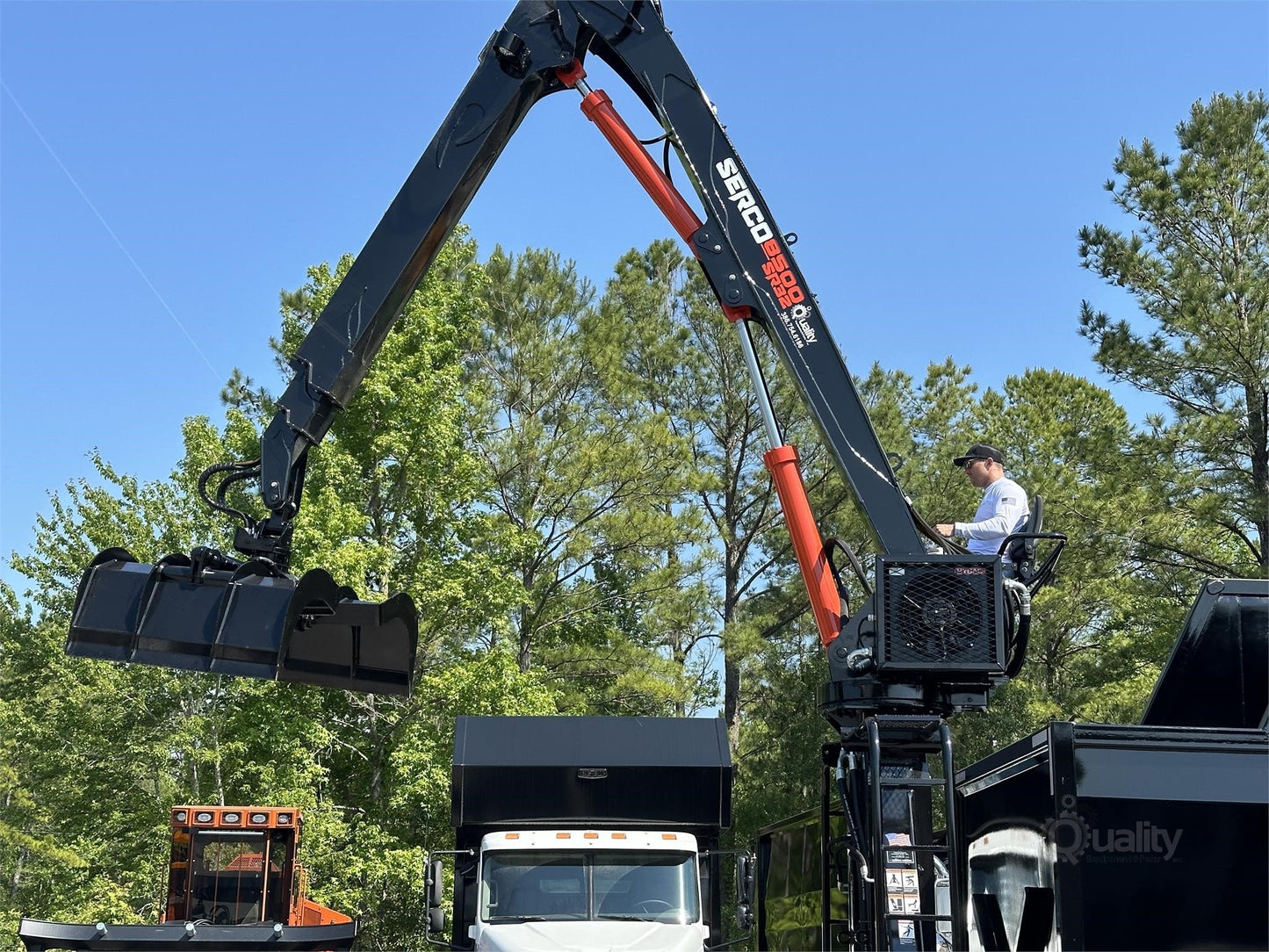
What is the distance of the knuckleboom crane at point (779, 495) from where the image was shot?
26.6ft

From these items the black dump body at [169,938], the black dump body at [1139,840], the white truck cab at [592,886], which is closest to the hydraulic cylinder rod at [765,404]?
the black dump body at [1139,840]

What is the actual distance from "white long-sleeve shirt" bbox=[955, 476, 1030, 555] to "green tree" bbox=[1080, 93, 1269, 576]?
17106 mm

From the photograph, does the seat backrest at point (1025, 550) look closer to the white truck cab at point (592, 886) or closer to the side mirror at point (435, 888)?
the white truck cab at point (592, 886)

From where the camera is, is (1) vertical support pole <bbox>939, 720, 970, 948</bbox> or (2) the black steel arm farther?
(2) the black steel arm

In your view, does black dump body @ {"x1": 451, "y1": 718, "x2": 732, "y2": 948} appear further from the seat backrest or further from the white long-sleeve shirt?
the seat backrest

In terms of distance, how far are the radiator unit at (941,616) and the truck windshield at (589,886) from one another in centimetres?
447

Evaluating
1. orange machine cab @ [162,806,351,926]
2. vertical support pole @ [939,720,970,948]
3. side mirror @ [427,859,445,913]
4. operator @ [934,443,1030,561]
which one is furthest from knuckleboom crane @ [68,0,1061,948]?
orange machine cab @ [162,806,351,926]

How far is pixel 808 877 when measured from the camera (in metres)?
11.0

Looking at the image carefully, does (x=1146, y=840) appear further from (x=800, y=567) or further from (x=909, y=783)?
(x=800, y=567)

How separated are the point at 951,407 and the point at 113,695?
22.4 m

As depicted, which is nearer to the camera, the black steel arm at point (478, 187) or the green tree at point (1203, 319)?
the black steel arm at point (478, 187)

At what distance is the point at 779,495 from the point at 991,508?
5.09 ft

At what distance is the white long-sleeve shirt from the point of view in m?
8.84

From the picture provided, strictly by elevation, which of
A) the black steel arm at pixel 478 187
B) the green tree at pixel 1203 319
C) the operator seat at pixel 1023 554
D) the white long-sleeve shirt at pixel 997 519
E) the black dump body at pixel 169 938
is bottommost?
the black dump body at pixel 169 938
